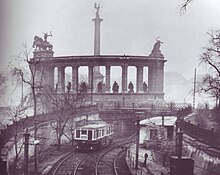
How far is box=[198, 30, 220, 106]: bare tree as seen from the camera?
23.8ft

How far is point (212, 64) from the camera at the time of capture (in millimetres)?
7371

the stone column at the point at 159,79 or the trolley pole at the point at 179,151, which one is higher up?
the stone column at the point at 159,79

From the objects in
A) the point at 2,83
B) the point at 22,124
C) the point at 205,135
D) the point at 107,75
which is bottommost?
the point at 205,135

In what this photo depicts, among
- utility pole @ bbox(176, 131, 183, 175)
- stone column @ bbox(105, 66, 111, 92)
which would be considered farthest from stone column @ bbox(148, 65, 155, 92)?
utility pole @ bbox(176, 131, 183, 175)

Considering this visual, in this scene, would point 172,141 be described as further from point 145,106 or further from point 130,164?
point 145,106

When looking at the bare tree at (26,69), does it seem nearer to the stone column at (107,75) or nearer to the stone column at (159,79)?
the stone column at (107,75)

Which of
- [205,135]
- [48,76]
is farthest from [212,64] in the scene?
[48,76]

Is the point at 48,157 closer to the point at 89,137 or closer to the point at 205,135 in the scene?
the point at 89,137

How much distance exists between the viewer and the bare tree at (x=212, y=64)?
7250 mm

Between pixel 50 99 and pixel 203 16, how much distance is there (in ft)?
22.9

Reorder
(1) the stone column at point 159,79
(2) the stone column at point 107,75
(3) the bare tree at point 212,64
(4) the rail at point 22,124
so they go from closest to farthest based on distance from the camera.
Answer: (3) the bare tree at point 212,64, (4) the rail at point 22,124, (1) the stone column at point 159,79, (2) the stone column at point 107,75

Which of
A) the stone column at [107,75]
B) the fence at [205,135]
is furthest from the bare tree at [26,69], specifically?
the stone column at [107,75]

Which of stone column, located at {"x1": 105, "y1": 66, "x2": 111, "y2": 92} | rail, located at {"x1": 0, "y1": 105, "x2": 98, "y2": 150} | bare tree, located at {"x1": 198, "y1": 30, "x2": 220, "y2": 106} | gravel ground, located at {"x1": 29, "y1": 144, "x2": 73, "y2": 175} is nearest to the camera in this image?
bare tree, located at {"x1": 198, "y1": 30, "x2": 220, "y2": 106}

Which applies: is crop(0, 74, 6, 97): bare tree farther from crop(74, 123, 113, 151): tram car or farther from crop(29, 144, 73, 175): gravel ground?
crop(74, 123, 113, 151): tram car
